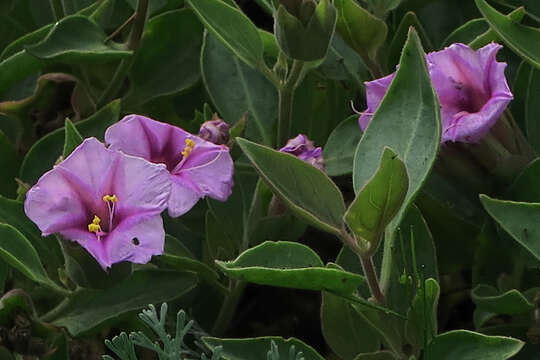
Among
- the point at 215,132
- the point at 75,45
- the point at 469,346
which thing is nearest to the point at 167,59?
the point at 75,45

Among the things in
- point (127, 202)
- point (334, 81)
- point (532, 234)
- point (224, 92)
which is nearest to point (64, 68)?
point (224, 92)

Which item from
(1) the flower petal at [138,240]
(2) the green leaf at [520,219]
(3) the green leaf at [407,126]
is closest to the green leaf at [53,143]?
(1) the flower petal at [138,240]

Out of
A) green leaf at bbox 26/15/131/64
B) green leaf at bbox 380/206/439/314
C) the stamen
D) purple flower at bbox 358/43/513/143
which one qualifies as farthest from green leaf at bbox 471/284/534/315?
green leaf at bbox 26/15/131/64

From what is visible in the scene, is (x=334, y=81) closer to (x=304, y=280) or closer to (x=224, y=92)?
(x=224, y=92)

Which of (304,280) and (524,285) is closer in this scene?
(304,280)

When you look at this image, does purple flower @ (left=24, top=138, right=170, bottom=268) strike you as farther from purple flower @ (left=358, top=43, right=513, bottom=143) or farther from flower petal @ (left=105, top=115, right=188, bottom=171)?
purple flower @ (left=358, top=43, right=513, bottom=143)

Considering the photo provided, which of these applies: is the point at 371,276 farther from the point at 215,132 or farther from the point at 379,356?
the point at 215,132
